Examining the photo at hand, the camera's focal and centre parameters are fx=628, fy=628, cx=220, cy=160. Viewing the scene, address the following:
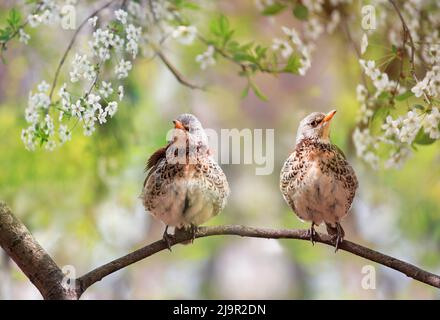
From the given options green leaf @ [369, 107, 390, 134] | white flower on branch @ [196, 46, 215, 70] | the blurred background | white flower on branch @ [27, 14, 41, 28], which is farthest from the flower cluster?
green leaf @ [369, 107, 390, 134]

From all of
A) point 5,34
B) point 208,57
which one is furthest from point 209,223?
point 5,34

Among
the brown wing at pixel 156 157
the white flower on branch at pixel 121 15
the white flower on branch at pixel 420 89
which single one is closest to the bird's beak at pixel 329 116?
the white flower on branch at pixel 420 89

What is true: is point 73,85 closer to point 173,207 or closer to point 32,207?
point 173,207

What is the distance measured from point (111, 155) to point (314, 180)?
59cm

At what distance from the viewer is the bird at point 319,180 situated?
0.93 meters

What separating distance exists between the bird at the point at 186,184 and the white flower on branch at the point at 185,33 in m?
0.31

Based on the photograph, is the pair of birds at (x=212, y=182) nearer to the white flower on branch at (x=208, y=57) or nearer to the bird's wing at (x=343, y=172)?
the bird's wing at (x=343, y=172)

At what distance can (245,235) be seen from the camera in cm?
88

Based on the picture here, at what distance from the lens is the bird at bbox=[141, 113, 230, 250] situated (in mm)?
916

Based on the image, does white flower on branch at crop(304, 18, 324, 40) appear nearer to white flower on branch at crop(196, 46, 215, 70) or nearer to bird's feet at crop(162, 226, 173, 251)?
white flower on branch at crop(196, 46, 215, 70)

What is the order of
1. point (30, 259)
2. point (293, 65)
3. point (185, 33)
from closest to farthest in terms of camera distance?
point (30, 259) → point (293, 65) → point (185, 33)

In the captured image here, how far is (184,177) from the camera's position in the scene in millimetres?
922

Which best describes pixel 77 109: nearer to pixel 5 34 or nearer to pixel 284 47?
pixel 5 34

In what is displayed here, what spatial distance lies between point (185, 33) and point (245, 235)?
494mm
